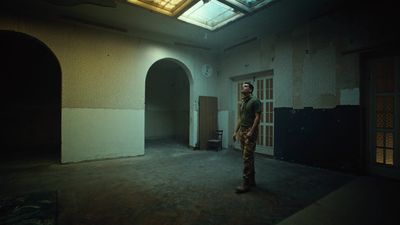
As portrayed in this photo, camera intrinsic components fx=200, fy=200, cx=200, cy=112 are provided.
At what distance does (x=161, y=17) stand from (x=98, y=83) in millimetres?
2237

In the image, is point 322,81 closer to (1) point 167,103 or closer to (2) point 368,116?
(2) point 368,116

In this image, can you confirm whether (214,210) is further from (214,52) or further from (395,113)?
(214,52)

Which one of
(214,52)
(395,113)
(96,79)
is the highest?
(214,52)

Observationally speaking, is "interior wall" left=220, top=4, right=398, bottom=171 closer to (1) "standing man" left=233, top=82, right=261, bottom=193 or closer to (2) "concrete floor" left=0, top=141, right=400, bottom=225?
(2) "concrete floor" left=0, top=141, right=400, bottom=225

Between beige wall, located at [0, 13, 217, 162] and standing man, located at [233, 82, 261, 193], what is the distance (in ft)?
11.1

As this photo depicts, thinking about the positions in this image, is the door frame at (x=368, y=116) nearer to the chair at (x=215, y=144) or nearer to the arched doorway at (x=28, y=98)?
the chair at (x=215, y=144)

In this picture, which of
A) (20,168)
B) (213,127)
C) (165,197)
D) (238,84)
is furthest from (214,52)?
(20,168)

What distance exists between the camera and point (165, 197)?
A: 2.75 meters

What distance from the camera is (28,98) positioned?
21.4ft

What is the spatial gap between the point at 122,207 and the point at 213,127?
463 centimetres

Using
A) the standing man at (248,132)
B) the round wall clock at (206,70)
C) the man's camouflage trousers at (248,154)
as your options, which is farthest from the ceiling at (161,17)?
the man's camouflage trousers at (248,154)

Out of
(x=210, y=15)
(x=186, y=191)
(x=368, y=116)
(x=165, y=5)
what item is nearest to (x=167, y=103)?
(x=210, y=15)

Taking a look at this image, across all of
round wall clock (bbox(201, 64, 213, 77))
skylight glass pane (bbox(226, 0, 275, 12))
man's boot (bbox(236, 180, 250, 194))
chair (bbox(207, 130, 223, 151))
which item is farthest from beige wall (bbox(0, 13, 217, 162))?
man's boot (bbox(236, 180, 250, 194))

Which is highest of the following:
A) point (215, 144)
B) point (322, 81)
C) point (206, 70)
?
point (206, 70)
